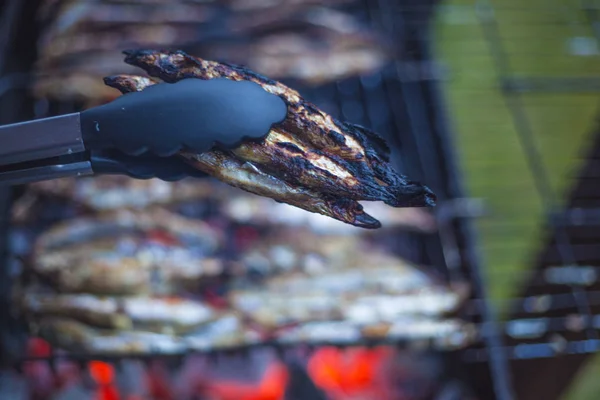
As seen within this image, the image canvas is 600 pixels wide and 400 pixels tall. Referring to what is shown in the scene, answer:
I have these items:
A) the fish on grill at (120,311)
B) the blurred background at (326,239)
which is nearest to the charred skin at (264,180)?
the blurred background at (326,239)

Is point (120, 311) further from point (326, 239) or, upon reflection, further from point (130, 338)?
point (326, 239)

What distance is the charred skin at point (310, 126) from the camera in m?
0.58

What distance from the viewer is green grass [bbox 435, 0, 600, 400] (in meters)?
1.82

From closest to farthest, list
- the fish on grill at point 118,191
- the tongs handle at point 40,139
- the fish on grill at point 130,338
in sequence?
the tongs handle at point 40,139
the fish on grill at point 130,338
the fish on grill at point 118,191

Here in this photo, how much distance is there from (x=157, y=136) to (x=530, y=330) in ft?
4.48

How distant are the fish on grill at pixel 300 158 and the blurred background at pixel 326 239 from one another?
69 centimetres

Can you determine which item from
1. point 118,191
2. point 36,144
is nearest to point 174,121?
point 36,144

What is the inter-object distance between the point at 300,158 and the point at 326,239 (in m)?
0.95

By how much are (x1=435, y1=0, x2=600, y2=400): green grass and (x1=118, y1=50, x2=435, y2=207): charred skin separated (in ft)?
4.18

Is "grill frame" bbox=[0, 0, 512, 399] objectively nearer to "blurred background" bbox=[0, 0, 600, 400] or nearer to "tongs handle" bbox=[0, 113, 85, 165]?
"blurred background" bbox=[0, 0, 600, 400]

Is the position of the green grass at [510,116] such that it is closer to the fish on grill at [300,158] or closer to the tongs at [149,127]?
the fish on grill at [300,158]

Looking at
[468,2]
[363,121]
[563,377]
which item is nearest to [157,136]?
[363,121]

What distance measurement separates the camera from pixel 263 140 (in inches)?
22.1

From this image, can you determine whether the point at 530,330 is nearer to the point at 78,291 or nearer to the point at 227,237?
the point at 227,237
